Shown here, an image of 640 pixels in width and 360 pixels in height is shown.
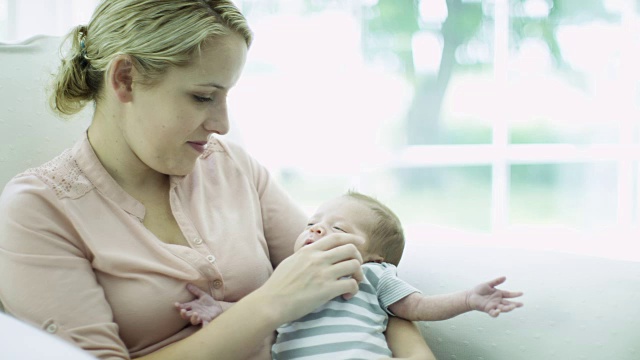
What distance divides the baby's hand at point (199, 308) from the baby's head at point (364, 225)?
21 cm

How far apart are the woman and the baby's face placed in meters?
0.09

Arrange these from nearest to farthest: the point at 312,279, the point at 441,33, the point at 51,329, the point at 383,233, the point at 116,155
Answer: the point at 51,329 < the point at 312,279 < the point at 116,155 < the point at 383,233 < the point at 441,33

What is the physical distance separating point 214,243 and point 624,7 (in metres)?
5.08

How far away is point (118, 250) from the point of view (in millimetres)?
1188

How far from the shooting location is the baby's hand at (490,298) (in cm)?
112

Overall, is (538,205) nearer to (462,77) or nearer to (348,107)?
(462,77)

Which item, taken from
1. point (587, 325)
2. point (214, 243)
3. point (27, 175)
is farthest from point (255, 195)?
point (587, 325)

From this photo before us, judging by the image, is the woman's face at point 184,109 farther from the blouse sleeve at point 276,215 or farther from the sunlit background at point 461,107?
the sunlit background at point 461,107

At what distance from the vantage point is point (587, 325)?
1216 millimetres

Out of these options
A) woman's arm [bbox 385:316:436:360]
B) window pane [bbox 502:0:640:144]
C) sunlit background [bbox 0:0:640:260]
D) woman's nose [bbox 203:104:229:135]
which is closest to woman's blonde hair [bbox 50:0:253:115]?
woman's nose [bbox 203:104:229:135]

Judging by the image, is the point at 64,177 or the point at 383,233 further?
the point at 383,233

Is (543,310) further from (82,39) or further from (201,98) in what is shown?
(82,39)

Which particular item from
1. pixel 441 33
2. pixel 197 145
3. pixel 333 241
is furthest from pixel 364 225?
pixel 441 33

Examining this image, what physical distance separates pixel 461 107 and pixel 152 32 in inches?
248
